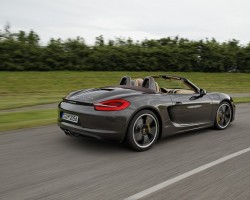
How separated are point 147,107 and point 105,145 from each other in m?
1.01

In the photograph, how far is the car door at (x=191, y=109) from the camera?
6.42 metres

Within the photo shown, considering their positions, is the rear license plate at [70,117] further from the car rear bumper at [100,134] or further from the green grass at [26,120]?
the green grass at [26,120]

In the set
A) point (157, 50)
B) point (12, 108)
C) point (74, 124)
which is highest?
point (157, 50)

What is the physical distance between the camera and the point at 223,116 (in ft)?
25.4

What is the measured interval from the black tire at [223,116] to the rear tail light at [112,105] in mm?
2713

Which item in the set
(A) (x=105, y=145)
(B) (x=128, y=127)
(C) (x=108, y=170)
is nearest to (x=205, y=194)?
(C) (x=108, y=170)

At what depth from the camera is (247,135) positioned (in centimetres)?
719

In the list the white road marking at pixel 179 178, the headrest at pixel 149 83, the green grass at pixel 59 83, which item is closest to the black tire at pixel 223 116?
the white road marking at pixel 179 178

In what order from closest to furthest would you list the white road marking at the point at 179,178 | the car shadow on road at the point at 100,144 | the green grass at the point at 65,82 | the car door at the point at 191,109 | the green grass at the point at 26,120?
the white road marking at the point at 179,178 → the car shadow on road at the point at 100,144 → the car door at the point at 191,109 → the green grass at the point at 26,120 → the green grass at the point at 65,82

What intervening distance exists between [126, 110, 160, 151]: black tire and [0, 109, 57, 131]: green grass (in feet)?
9.69

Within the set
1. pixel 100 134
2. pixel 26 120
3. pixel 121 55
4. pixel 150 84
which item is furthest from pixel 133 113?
pixel 121 55

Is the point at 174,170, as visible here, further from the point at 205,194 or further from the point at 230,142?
the point at 230,142

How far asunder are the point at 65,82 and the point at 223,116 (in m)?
14.0

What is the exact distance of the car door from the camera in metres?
6.42
